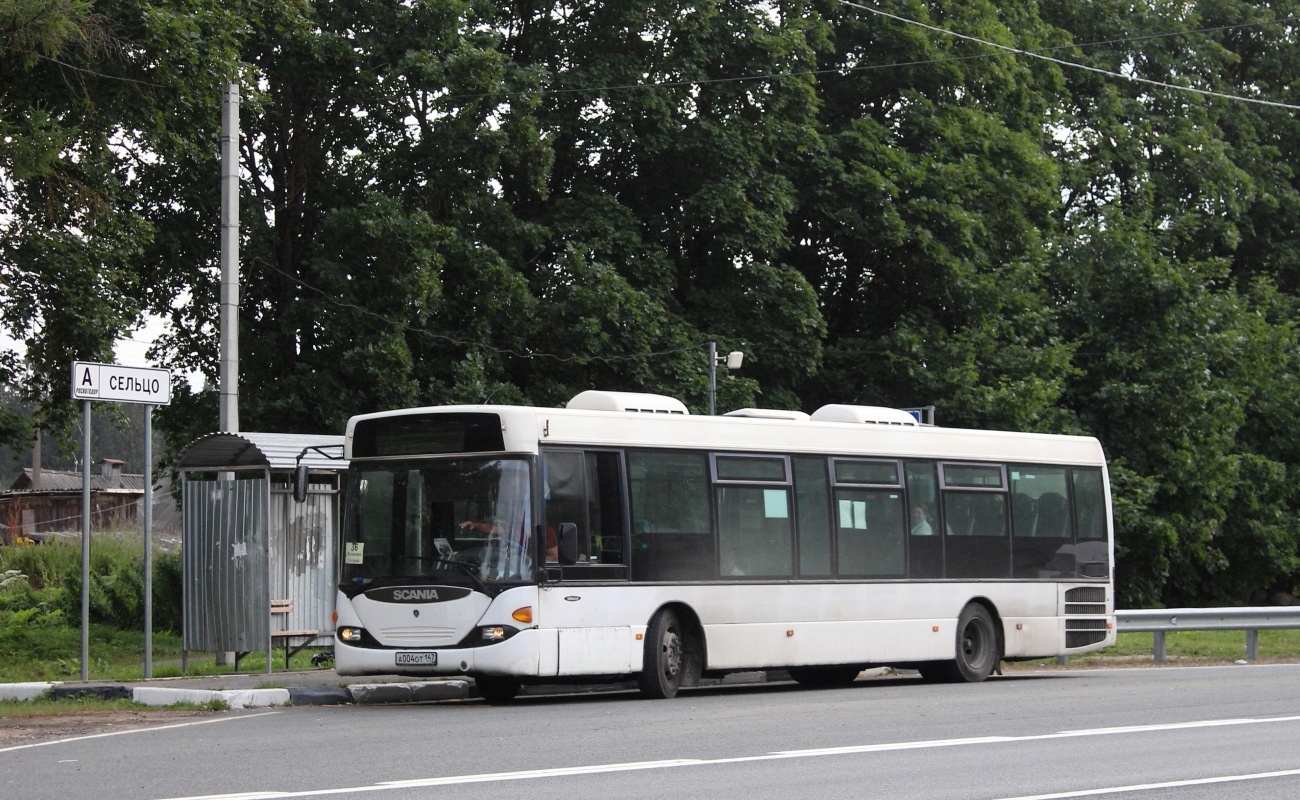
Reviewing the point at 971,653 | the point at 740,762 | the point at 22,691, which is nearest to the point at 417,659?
the point at 22,691

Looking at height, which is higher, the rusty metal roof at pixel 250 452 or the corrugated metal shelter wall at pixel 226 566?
the rusty metal roof at pixel 250 452

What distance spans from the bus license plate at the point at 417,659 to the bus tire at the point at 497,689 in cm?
101

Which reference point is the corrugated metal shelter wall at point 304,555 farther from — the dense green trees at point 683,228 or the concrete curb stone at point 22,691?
the dense green trees at point 683,228

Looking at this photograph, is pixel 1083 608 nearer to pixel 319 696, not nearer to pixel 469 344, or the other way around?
pixel 319 696

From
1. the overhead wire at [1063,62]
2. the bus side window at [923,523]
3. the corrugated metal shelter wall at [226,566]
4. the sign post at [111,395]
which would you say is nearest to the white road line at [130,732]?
the sign post at [111,395]

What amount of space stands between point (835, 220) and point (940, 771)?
2561cm

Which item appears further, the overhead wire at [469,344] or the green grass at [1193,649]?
the overhead wire at [469,344]

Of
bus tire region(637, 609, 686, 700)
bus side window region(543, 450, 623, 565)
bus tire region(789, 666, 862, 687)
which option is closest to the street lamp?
bus tire region(789, 666, 862, 687)

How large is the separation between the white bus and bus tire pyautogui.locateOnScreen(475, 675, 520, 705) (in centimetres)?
4

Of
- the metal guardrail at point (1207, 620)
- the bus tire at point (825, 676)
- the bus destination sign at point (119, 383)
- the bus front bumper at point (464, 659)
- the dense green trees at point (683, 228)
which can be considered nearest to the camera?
the bus front bumper at point (464, 659)

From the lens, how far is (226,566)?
18531 millimetres

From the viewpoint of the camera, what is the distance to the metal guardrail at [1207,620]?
23047 mm

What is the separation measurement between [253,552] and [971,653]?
7762 mm

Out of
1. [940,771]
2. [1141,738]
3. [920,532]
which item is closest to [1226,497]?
[920,532]
